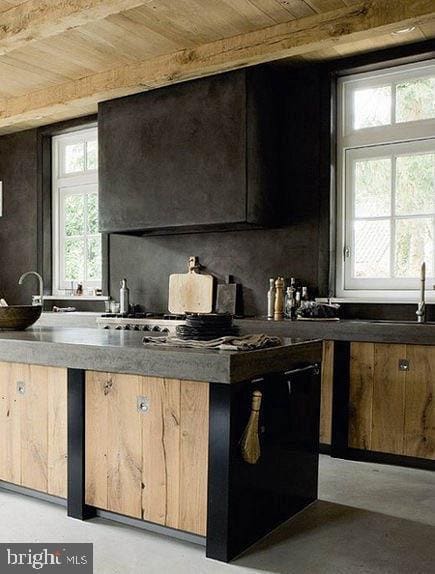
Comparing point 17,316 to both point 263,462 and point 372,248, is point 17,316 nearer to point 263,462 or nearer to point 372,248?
point 263,462

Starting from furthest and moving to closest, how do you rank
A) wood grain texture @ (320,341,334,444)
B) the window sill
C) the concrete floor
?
the window sill, wood grain texture @ (320,341,334,444), the concrete floor

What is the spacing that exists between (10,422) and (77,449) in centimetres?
54

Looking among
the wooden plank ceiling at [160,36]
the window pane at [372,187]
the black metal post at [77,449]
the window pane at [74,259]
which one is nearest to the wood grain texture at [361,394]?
the window pane at [372,187]

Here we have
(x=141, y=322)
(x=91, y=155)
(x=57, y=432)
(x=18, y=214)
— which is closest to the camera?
(x=57, y=432)

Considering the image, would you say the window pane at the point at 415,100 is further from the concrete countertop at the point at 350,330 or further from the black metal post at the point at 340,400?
the black metal post at the point at 340,400

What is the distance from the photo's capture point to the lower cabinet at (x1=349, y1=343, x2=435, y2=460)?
376cm

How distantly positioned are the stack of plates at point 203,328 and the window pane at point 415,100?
8.59 feet

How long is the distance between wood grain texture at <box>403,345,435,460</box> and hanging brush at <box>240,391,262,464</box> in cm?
170

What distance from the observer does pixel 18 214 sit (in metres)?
6.79

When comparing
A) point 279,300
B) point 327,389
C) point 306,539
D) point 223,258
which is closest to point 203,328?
point 306,539

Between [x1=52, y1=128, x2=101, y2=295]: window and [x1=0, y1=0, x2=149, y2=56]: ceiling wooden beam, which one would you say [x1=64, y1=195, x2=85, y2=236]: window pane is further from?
[x1=0, y1=0, x2=149, y2=56]: ceiling wooden beam

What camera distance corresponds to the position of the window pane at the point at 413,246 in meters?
4.45

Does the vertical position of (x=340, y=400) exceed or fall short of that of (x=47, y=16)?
it falls short

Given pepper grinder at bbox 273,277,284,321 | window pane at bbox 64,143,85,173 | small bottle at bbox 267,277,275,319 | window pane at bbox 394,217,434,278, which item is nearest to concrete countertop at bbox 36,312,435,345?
pepper grinder at bbox 273,277,284,321
